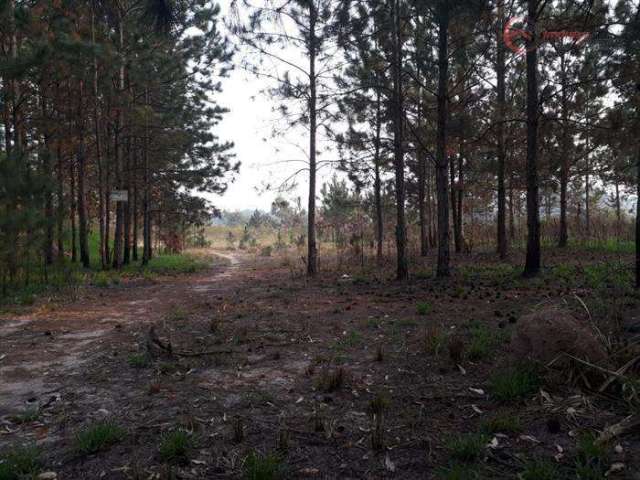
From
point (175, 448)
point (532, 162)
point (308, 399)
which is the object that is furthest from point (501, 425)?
point (532, 162)

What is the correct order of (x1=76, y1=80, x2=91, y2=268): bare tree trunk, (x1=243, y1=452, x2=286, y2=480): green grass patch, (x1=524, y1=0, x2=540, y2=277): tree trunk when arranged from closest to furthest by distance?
(x1=243, y1=452, x2=286, y2=480): green grass patch < (x1=524, y1=0, x2=540, y2=277): tree trunk < (x1=76, y1=80, x2=91, y2=268): bare tree trunk

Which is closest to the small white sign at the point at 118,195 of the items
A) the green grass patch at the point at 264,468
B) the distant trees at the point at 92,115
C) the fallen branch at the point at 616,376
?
the distant trees at the point at 92,115

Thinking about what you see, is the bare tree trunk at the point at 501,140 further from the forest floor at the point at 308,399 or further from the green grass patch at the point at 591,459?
the green grass patch at the point at 591,459

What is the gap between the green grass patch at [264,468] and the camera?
2615 millimetres

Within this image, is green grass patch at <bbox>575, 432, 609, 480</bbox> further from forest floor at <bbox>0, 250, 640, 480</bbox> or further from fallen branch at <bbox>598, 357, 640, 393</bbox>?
fallen branch at <bbox>598, 357, 640, 393</bbox>

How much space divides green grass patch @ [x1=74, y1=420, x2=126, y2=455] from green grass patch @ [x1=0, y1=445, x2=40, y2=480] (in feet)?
0.81

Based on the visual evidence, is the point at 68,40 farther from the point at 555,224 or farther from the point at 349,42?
the point at 555,224

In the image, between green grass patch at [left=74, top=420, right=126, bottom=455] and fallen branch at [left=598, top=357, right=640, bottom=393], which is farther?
fallen branch at [left=598, top=357, right=640, bottom=393]

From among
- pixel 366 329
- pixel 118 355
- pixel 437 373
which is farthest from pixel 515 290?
pixel 118 355

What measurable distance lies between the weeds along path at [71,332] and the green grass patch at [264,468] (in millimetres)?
2353

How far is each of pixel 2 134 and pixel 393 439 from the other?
13.4 m

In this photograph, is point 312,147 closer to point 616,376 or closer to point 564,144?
point 564,144

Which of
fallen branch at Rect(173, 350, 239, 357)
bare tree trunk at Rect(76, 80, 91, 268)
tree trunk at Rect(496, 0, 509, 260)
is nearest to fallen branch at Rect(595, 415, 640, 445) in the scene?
fallen branch at Rect(173, 350, 239, 357)

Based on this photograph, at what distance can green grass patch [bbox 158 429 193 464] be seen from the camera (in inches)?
113
